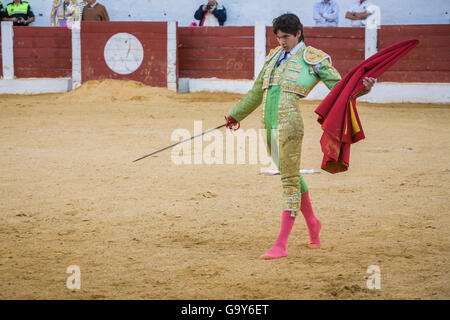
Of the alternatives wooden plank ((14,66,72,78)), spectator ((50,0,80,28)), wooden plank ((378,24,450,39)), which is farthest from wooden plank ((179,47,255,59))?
wooden plank ((378,24,450,39))

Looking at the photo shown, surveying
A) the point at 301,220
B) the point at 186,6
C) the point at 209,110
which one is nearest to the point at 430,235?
the point at 301,220

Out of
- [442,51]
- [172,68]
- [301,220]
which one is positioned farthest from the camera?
[172,68]

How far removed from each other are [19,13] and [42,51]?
0.90m

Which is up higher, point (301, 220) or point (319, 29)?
point (319, 29)

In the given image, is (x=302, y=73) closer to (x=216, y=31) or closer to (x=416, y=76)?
(x=416, y=76)

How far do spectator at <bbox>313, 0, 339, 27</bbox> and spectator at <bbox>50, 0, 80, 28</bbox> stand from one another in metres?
3.99

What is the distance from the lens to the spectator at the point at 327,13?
10.2 meters

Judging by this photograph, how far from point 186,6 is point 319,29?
2.80 meters

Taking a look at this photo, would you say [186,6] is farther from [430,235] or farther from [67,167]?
[430,235]

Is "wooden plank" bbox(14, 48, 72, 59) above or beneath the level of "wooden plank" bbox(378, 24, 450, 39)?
beneath

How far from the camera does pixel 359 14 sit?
401 inches

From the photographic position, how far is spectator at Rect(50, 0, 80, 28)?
36.1 feet

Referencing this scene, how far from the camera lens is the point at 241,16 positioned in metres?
11.6

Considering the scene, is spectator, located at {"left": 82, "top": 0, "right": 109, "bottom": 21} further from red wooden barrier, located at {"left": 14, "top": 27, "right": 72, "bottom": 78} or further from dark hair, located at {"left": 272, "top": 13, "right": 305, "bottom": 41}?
dark hair, located at {"left": 272, "top": 13, "right": 305, "bottom": 41}
